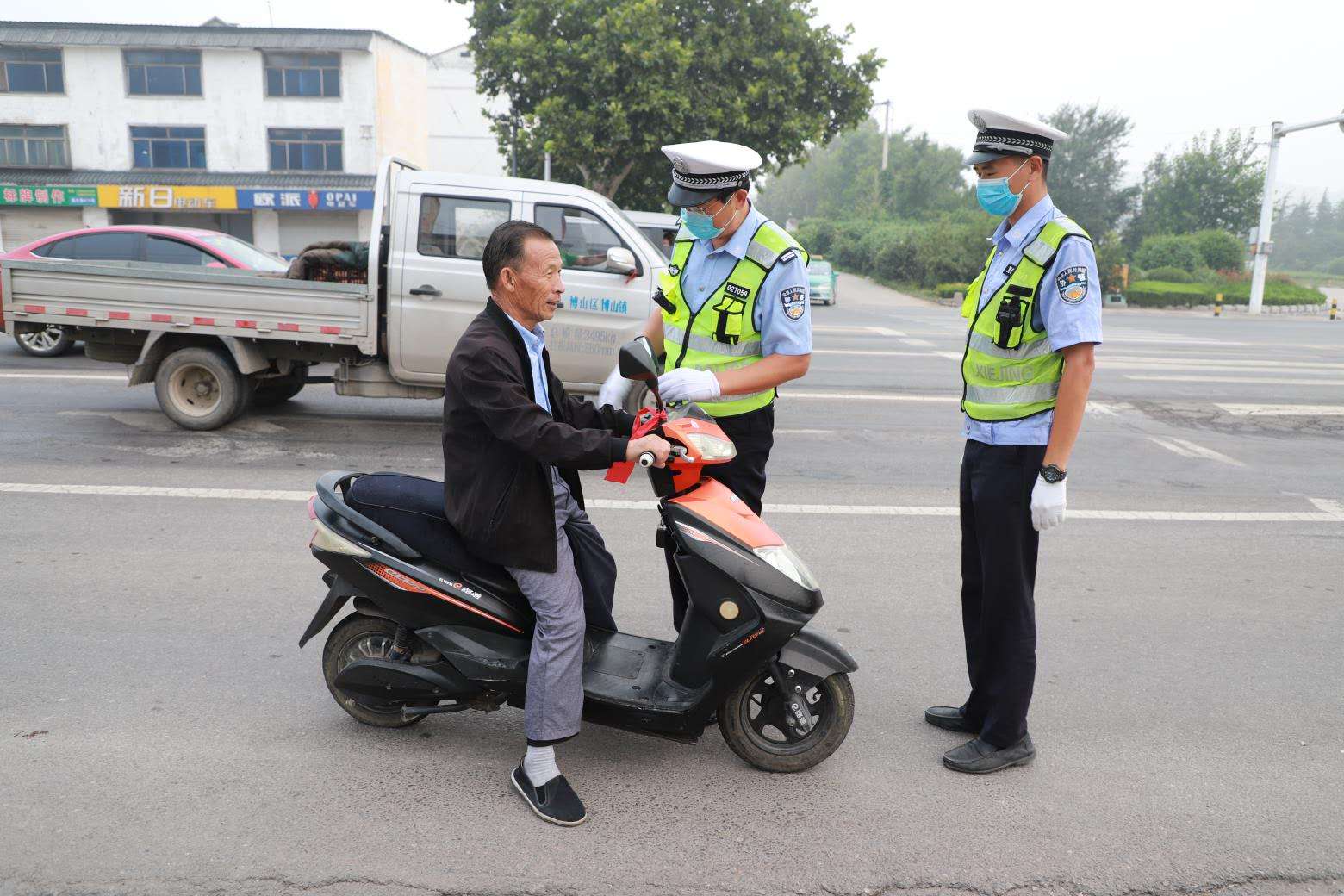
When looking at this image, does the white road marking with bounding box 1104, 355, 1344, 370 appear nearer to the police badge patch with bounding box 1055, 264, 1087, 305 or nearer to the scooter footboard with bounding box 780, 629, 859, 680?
the police badge patch with bounding box 1055, 264, 1087, 305

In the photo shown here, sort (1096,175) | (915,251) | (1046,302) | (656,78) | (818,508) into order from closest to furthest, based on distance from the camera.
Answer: (1046,302) → (818,508) → (656,78) → (915,251) → (1096,175)

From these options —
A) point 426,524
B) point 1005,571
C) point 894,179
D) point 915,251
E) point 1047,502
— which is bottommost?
point 1005,571

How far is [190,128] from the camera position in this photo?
3550 centimetres

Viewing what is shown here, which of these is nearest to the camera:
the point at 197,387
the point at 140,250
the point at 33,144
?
the point at 197,387

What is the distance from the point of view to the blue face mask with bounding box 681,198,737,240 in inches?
136

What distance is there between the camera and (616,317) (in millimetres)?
8062

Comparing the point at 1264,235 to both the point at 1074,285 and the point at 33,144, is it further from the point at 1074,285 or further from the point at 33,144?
the point at 33,144

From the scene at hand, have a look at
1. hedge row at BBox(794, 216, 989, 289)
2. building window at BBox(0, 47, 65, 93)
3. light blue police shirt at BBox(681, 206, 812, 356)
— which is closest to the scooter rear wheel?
light blue police shirt at BBox(681, 206, 812, 356)

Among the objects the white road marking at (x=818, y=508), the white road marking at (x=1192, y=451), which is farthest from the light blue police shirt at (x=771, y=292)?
the white road marking at (x=1192, y=451)

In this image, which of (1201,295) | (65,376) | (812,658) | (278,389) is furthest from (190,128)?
(812,658)

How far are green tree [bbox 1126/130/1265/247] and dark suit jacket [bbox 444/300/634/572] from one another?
59181mm

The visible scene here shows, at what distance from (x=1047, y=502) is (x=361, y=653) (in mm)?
2301

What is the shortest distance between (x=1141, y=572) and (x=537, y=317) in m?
3.90

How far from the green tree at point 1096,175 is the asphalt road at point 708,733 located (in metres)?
56.6
